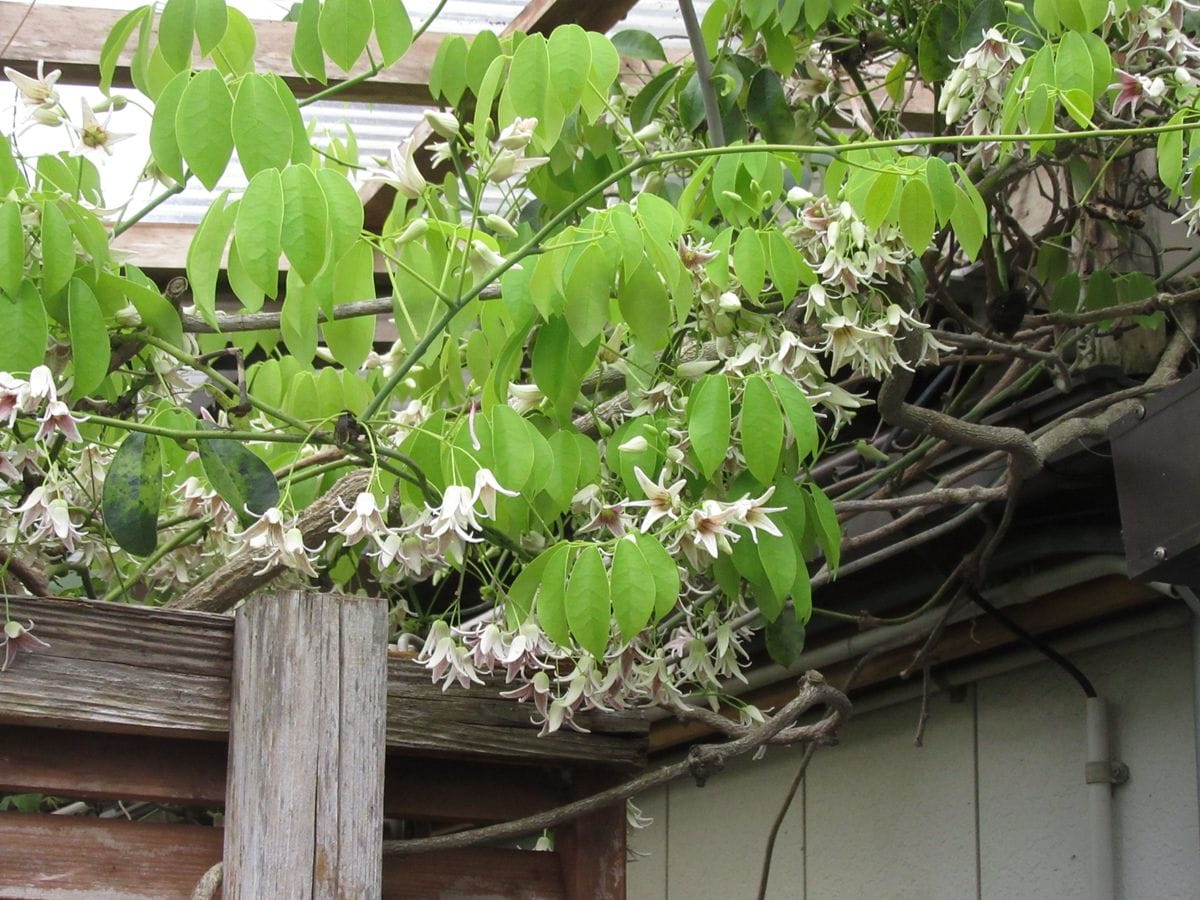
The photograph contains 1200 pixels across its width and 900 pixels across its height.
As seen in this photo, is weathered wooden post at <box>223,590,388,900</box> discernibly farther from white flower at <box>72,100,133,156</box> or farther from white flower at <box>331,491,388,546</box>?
white flower at <box>72,100,133,156</box>

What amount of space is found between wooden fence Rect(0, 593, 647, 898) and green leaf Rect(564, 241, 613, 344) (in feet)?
1.16

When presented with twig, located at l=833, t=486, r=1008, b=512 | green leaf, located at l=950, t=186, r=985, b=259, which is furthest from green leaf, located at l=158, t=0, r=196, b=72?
twig, located at l=833, t=486, r=1008, b=512

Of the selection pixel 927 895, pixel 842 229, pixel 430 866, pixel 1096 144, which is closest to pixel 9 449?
pixel 430 866

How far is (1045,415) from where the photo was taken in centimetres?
266

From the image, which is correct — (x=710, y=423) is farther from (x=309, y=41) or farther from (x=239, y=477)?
(x=309, y=41)

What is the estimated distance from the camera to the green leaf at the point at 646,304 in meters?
1.55

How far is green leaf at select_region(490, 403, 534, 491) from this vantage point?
4.92 ft

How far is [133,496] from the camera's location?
155 cm

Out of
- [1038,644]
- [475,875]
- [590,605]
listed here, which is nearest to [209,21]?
[590,605]

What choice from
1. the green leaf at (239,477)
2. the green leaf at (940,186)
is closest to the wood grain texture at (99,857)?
the green leaf at (239,477)

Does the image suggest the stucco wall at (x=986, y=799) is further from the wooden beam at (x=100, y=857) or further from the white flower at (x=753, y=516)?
the wooden beam at (x=100, y=857)

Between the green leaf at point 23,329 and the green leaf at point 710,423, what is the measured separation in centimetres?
65

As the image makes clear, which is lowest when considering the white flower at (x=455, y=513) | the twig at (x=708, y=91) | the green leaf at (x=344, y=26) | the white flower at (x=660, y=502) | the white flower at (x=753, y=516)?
the white flower at (x=455, y=513)

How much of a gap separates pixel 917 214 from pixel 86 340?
91 cm
